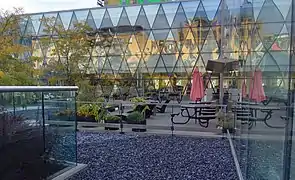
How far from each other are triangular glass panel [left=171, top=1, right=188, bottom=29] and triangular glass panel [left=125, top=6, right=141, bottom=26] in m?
2.72

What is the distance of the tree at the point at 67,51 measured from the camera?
1595 centimetres

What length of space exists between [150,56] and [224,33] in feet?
27.4

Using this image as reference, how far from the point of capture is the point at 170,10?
18.4m

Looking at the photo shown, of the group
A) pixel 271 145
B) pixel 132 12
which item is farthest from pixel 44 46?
pixel 271 145

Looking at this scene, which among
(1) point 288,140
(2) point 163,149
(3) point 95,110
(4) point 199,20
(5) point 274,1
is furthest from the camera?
(4) point 199,20

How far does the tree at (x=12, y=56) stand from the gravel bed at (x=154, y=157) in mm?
3137

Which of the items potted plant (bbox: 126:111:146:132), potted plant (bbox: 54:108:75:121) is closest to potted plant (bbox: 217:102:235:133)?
potted plant (bbox: 126:111:146:132)

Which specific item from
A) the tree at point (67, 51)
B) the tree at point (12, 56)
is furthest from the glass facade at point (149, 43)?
the tree at point (12, 56)

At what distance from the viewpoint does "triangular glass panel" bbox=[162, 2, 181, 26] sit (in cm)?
1834

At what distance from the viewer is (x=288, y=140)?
1571 millimetres

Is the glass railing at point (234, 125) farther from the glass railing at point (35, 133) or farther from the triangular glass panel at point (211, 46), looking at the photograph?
the triangular glass panel at point (211, 46)

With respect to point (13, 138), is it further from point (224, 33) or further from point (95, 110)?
point (224, 33)

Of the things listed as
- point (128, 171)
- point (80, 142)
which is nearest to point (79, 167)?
point (128, 171)

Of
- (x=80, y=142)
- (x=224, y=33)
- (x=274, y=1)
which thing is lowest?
(x=80, y=142)
